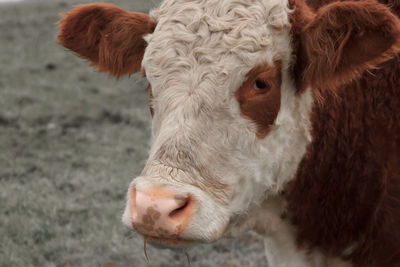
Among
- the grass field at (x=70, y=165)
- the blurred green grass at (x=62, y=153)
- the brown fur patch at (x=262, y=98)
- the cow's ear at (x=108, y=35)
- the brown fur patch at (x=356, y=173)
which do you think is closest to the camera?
the brown fur patch at (x=262, y=98)

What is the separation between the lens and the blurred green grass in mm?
4957

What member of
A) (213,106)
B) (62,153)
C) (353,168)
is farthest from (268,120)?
(62,153)

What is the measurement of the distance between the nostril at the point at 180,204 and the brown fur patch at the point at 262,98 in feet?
1.85

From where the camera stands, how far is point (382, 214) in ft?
9.01

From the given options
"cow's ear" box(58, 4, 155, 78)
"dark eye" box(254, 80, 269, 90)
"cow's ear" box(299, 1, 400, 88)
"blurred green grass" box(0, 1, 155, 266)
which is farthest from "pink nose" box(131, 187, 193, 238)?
"blurred green grass" box(0, 1, 155, 266)

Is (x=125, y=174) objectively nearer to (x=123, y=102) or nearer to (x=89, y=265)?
(x=89, y=265)

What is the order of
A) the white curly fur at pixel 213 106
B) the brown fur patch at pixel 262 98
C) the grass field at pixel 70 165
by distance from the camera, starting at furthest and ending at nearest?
the grass field at pixel 70 165 < the brown fur patch at pixel 262 98 < the white curly fur at pixel 213 106

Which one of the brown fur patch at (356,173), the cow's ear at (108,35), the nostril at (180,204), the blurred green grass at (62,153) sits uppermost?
the cow's ear at (108,35)

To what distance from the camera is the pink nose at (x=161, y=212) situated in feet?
6.80

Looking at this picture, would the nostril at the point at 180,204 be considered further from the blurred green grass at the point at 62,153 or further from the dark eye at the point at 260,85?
the blurred green grass at the point at 62,153

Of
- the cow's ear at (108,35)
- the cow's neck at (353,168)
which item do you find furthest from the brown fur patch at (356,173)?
the cow's ear at (108,35)

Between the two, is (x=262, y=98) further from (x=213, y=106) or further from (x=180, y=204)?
(x=180, y=204)

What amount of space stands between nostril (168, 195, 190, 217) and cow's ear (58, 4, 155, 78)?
46.0 inches

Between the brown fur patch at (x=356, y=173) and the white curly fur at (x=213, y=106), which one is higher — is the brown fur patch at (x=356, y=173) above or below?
below
